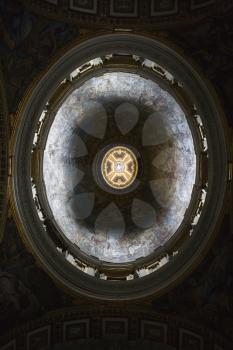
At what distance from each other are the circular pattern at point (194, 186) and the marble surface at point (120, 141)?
133cm

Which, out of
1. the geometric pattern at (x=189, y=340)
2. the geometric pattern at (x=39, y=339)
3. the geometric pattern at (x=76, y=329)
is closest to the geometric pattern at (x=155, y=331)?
the geometric pattern at (x=189, y=340)

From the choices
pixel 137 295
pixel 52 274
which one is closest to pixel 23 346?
pixel 52 274

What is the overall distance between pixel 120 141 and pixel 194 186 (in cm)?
418

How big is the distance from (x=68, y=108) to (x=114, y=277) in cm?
515

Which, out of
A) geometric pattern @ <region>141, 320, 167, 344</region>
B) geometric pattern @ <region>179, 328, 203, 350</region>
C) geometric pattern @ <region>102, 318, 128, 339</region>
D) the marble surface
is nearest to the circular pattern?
geometric pattern @ <region>102, 318, 128, 339</region>

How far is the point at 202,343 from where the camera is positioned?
1535 cm

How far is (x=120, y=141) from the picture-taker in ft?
66.5

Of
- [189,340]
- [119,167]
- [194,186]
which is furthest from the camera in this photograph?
[119,167]

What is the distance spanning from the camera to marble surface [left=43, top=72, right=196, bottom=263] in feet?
60.2

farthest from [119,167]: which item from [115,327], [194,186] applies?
[115,327]

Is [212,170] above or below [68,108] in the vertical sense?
below

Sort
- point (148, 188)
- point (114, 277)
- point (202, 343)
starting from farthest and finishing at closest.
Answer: point (148, 188), point (114, 277), point (202, 343)

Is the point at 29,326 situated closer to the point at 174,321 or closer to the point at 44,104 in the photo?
Result: the point at 174,321

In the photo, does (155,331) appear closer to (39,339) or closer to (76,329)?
(76,329)
